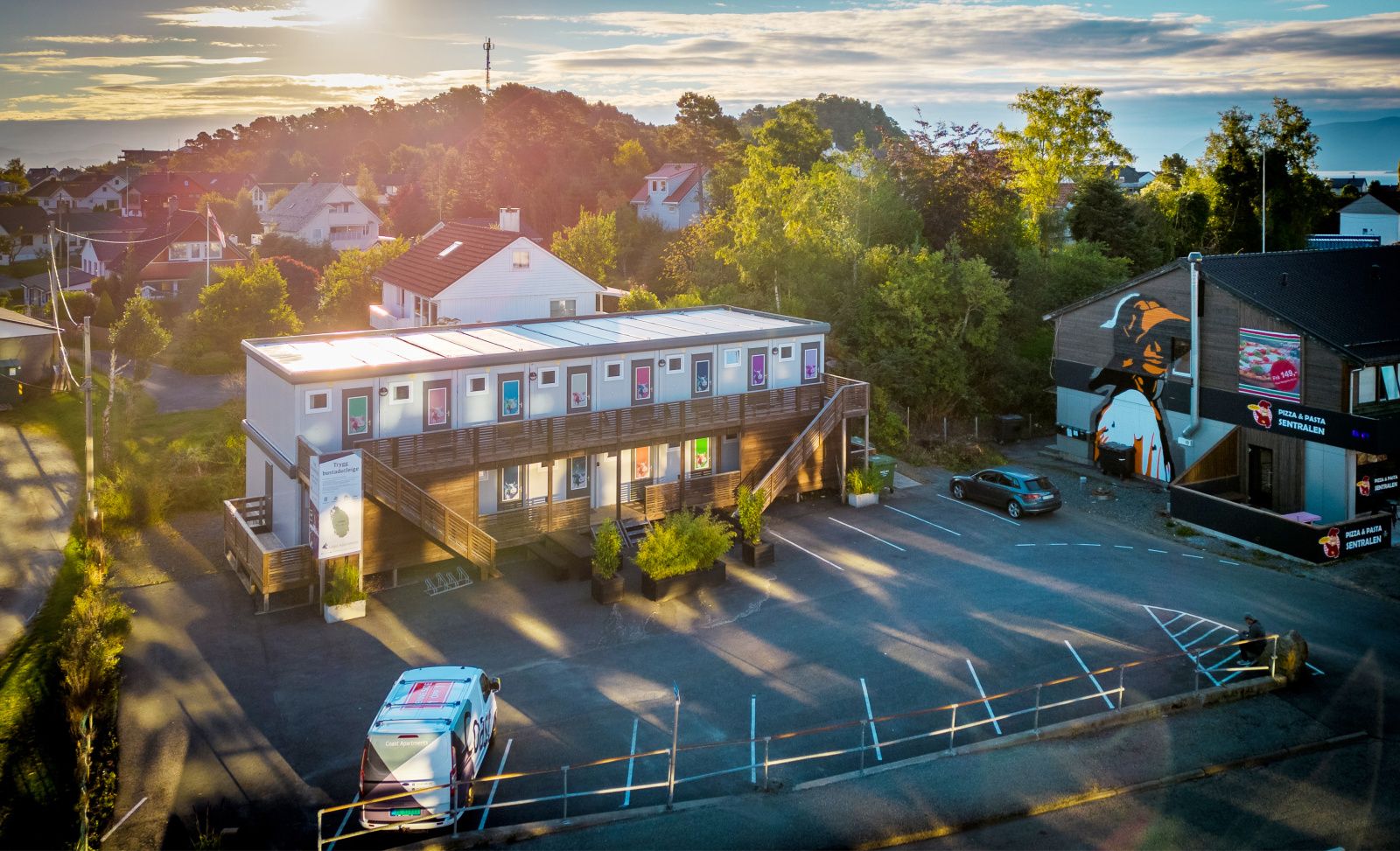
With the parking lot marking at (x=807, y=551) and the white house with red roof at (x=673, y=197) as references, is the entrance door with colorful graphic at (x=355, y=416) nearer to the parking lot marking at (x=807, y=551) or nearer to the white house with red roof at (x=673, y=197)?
the parking lot marking at (x=807, y=551)

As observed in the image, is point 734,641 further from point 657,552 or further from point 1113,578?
point 1113,578

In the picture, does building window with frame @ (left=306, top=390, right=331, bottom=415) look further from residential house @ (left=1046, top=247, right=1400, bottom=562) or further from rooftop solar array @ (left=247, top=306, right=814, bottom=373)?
residential house @ (left=1046, top=247, right=1400, bottom=562)

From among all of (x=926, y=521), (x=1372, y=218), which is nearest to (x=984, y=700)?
(x=926, y=521)

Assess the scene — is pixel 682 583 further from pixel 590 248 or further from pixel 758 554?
pixel 590 248

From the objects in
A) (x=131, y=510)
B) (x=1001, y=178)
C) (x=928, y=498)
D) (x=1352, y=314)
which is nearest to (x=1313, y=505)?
(x=1352, y=314)

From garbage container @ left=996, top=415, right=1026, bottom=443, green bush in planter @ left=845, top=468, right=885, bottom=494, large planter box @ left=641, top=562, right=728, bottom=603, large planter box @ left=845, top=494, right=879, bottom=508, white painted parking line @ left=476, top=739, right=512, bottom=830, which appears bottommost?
white painted parking line @ left=476, top=739, right=512, bottom=830

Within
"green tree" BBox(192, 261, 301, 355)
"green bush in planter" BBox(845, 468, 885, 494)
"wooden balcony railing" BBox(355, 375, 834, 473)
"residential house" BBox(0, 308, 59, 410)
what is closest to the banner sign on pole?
"wooden balcony railing" BBox(355, 375, 834, 473)

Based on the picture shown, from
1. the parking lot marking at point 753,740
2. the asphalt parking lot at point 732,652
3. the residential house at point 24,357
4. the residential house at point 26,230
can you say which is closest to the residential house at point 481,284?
the residential house at point 24,357
